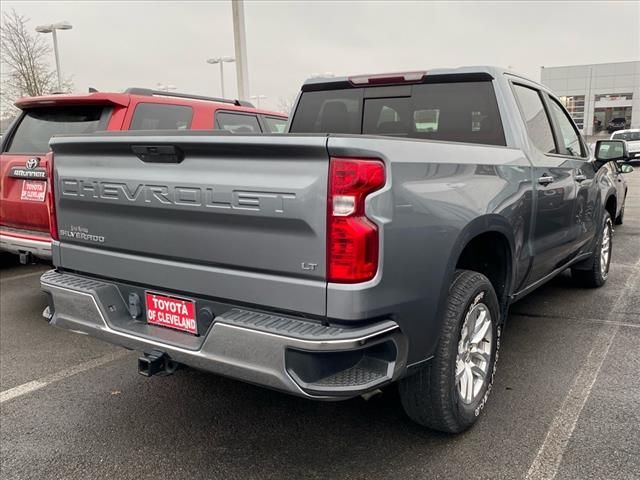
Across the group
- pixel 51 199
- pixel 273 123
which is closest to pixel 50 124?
pixel 51 199

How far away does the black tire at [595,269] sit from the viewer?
5305 millimetres

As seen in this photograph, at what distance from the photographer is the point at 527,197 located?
3385 millimetres

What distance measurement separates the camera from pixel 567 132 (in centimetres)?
461

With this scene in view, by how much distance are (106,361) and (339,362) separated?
2487 millimetres

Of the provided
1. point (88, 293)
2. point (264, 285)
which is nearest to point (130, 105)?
point (88, 293)

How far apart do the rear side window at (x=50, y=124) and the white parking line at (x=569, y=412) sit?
422cm

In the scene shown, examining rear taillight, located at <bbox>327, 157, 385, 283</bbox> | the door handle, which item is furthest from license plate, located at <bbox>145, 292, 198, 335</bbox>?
the door handle

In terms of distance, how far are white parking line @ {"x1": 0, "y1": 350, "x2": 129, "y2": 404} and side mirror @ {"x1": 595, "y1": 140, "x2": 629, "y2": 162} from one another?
13.9 ft

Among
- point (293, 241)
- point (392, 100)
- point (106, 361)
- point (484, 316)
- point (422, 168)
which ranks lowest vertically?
point (106, 361)

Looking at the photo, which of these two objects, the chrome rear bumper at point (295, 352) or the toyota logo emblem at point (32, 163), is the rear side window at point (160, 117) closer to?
the toyota logo emblem at point (32, 163)

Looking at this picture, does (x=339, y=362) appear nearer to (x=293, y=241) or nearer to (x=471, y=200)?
(x=293, y=241)

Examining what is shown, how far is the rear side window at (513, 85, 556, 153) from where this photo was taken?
375 centimetres

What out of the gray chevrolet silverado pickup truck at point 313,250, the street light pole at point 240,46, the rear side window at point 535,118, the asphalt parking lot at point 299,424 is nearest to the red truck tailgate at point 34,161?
the asphalt parking lot at point 299,424

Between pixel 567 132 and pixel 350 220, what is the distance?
3.23 m
